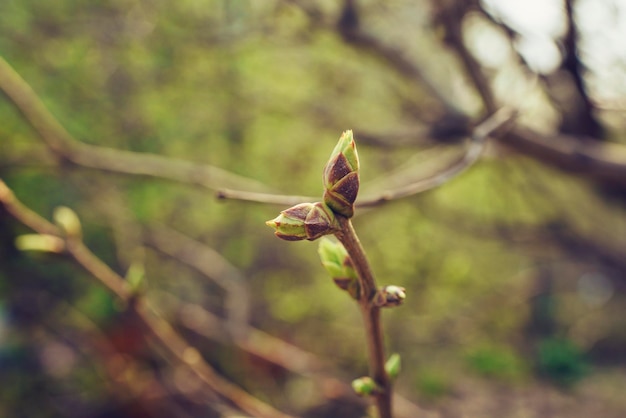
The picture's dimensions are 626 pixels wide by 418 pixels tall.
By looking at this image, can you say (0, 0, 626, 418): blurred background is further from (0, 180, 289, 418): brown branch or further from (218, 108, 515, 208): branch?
(218, 108, 515, 208): branch

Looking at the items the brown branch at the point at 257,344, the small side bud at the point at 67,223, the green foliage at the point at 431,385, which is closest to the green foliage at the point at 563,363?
the green foliage at the point at 431,385

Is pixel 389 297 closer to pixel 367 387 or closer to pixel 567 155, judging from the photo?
pixel 367 387

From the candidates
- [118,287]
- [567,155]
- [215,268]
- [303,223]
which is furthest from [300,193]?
[303,223]

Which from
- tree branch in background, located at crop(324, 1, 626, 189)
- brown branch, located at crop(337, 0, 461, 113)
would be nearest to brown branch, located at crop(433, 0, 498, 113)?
tree branch in background, located at crop(324, 1, 626, 189)

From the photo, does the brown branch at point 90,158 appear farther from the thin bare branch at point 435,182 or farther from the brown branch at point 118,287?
the thin bare branch at point 435,182

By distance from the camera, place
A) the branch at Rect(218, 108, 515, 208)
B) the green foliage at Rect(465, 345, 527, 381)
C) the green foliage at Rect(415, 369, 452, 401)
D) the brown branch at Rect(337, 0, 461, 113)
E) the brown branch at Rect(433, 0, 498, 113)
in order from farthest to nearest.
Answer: the green foliage at Rect(465, 345, 527, 381) → the green foliage at Rect(415, 369, 452, 401) → the brown branch at Rect(337, 0, 461, 113) → the brown branch at Rect(433, 0, 498, 113) → the branch at Rect(218, 108, 515, 208)

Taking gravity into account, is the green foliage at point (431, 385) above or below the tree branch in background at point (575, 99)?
below
